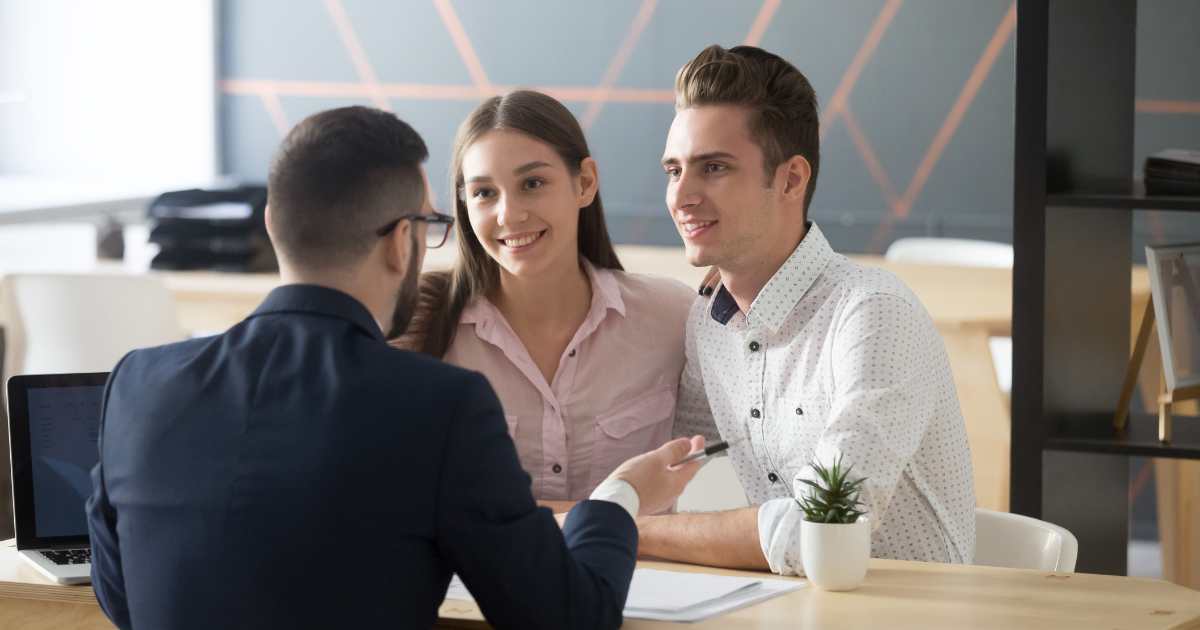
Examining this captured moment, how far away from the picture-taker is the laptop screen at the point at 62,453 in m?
2.15

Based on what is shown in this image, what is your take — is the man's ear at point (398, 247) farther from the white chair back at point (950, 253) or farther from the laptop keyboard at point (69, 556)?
the white chair back at point (950, 253)

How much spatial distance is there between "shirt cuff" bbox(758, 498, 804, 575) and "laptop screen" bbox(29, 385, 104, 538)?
3.05 feet

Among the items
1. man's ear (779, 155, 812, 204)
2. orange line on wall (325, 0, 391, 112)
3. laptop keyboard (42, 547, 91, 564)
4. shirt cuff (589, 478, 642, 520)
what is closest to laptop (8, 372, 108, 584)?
laptop keyboard (42, 547, 91, 564)

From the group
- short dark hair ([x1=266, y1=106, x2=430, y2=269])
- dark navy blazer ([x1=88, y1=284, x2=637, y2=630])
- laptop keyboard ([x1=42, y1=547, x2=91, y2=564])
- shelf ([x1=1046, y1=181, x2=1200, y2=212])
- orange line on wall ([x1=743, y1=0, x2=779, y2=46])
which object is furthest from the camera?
orange line on wall ([x1=743, y1=0, x2=779, y2=46])

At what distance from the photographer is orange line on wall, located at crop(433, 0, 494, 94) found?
6.50 m

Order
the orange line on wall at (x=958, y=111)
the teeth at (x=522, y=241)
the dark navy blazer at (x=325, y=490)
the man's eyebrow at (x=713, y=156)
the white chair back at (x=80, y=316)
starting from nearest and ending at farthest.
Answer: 1. the dark navy blazer at (x=325, y=490)
2. the man's eyebrow at (x=713, y=156)
3. the teeth at (x=522, y=241)
4. the white chair back at (x=80, y=316)
5. the orange line on wall at (x=958, y=111)

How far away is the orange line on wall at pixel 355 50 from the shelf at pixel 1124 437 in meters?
4.26

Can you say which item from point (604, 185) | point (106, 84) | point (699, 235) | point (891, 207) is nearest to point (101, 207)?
point (106, 84)

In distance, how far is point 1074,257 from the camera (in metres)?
2.90

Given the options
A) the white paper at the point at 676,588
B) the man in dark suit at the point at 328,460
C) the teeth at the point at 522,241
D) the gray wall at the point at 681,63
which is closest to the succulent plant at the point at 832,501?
the white paper at the point at 676,588

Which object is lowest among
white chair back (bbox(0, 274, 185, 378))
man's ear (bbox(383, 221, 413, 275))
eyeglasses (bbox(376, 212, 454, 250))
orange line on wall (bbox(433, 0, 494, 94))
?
white chair back (bbox(0, 274, 185, 378))

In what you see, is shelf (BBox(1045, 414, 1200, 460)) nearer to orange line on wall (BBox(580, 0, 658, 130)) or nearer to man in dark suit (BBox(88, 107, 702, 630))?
man in dark suit (BBox(88, 107, 702, 630))

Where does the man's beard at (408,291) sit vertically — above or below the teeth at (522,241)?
below

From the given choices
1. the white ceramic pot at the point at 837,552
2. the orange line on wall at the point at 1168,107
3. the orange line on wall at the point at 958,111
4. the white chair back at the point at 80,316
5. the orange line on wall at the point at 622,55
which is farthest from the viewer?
the orange line on wall at the point at 622,55
